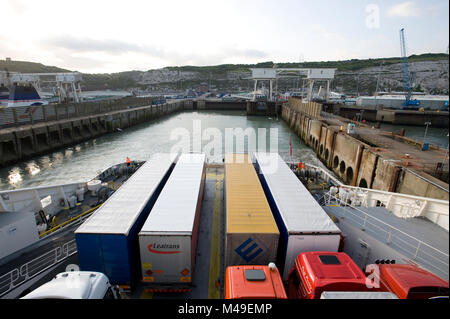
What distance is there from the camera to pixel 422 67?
128750 millimetres

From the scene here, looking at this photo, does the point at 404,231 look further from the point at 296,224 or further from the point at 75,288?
the point at 75,288

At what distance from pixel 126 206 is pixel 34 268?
4.09 m

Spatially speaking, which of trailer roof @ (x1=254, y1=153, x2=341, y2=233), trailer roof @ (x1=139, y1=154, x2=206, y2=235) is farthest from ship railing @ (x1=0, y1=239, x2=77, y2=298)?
trailer roof @ (x1=254, y1=153, x2=341, y2=233)

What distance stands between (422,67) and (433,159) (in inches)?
5832

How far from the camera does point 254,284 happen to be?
20.4 ft

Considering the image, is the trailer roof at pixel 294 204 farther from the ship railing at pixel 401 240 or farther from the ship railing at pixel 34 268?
the ship railing at pixel 34 268

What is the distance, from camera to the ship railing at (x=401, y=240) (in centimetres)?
714

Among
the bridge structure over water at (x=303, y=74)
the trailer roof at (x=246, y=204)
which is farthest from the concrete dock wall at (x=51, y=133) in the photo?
the bridge structure over water at (x=303, y=74)

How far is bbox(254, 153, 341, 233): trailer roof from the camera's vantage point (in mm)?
8883

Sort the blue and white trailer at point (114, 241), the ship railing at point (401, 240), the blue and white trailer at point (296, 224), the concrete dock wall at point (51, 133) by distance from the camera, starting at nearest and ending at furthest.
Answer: the ship railing at point (401, 240), the blue and white trailer at point (114, 241), the blue and white trailer at point (296, 224), the concrete dock wall at point (51, 133)

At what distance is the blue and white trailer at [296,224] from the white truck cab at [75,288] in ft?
18.8

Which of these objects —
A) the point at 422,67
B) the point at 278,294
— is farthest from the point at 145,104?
the point at 422,67

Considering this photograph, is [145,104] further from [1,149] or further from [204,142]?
[1,149]
